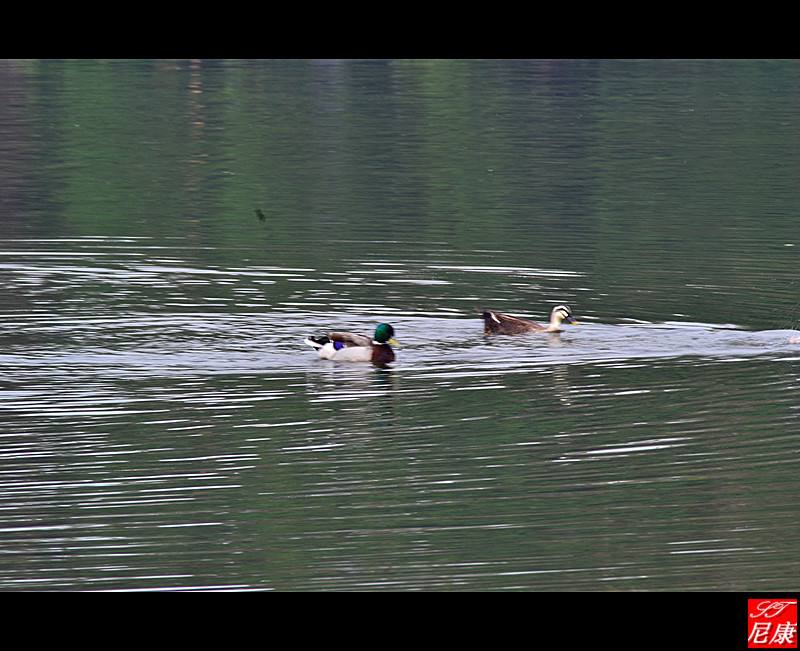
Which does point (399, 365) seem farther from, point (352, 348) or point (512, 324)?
point (512, 324)

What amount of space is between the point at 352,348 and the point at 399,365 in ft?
1.69

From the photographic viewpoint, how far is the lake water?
12547 millimetres

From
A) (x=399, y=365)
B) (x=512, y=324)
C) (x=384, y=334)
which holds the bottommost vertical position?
(x=399, y=365)

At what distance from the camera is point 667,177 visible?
35.1 m

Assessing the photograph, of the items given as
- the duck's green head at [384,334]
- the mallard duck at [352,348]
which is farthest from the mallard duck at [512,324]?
the mallard duck at [352,348]

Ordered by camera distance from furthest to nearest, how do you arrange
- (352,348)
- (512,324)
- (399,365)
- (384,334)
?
(512,324), (384,334), (352,348), (399,365)

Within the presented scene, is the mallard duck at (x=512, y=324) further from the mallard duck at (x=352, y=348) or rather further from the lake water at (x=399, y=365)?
the mallard duck at (x=352, y=348)

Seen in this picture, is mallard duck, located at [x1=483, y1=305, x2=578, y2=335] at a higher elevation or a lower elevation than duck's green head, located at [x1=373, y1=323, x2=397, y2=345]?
lower

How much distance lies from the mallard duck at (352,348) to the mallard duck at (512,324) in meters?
1.42

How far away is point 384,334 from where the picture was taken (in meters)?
19.2

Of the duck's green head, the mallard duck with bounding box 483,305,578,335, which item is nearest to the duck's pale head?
the mallard duck with bounding box 483,305,578,335

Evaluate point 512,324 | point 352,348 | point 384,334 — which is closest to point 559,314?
point 512,324

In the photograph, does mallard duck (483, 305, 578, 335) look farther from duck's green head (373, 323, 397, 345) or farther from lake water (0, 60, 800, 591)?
duck's green head (373, 323, 397, 345)

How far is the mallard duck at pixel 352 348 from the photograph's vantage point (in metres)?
19.0
